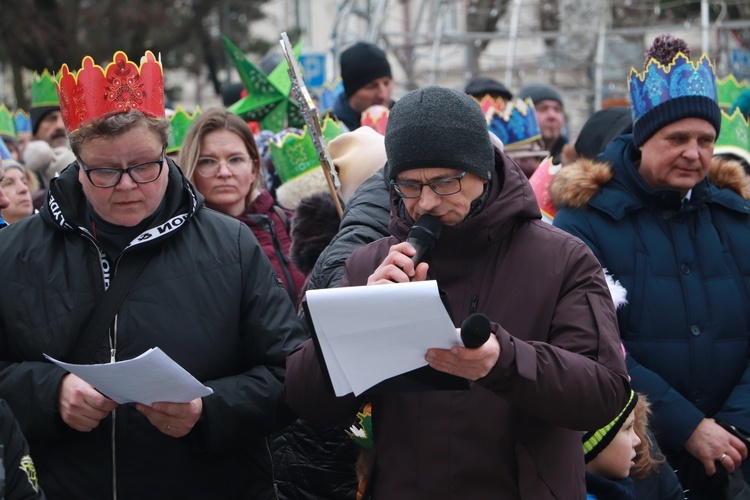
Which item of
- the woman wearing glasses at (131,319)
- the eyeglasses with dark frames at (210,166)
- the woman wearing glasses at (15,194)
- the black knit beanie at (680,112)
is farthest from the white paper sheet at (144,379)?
the woman wearing glasses at (15,194)

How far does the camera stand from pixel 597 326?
2820 millimetres

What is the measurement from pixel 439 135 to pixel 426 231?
10.7 inches

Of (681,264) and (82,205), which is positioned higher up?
(82,205)

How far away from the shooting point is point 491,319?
2883 mm

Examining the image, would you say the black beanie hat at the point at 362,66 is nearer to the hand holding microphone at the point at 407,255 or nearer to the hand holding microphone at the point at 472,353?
the hand holding microphone at the point at 407,255

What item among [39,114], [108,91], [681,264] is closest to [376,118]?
[681,264]

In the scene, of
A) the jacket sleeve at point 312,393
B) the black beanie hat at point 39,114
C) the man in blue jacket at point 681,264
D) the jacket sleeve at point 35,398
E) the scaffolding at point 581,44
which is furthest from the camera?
the scaffolding at point 581,44

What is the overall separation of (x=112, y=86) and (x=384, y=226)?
105cm

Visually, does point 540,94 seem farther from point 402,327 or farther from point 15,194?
point 402,327

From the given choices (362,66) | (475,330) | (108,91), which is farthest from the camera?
(362,66)

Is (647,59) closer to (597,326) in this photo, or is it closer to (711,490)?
(711,490)

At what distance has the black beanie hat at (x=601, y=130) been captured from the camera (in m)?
5.36

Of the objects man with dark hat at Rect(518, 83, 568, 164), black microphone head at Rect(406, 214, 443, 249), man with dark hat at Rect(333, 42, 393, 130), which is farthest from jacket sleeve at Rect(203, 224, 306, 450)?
man with dark hat at Rect(518, 83, 568, 164)

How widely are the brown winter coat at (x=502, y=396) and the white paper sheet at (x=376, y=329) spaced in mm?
216
